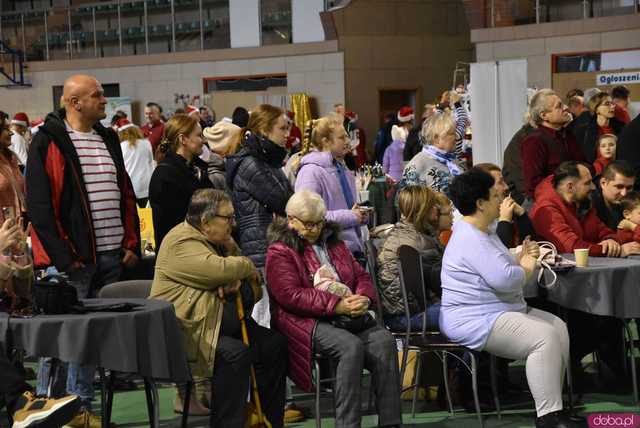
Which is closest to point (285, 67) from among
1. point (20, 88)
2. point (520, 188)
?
point (20, 88)

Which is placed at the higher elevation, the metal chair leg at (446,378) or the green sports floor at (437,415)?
the metal chair leg at (446,378)

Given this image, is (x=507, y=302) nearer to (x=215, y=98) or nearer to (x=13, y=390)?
(x=13, y=390)

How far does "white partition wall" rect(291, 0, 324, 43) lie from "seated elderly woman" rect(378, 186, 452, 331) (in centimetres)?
1349

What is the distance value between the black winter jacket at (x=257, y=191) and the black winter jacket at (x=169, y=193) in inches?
11.8

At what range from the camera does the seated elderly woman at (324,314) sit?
4.94 m

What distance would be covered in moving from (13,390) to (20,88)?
19.5 meters

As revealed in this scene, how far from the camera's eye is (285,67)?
1953 centimetres

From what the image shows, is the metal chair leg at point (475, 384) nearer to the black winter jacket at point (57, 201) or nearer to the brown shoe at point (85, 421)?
the brown shoe at point (85, 421)

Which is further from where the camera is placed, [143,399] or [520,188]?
[520,188]

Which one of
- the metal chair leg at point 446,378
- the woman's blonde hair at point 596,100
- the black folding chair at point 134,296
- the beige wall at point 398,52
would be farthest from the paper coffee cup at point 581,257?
the beige wall at point 398,52

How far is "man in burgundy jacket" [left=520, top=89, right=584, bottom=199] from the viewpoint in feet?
22.5

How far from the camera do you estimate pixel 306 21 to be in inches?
752

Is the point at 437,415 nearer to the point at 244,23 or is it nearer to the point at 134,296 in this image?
the point at 134,296

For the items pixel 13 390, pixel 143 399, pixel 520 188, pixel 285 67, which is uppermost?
pixel 285 67
